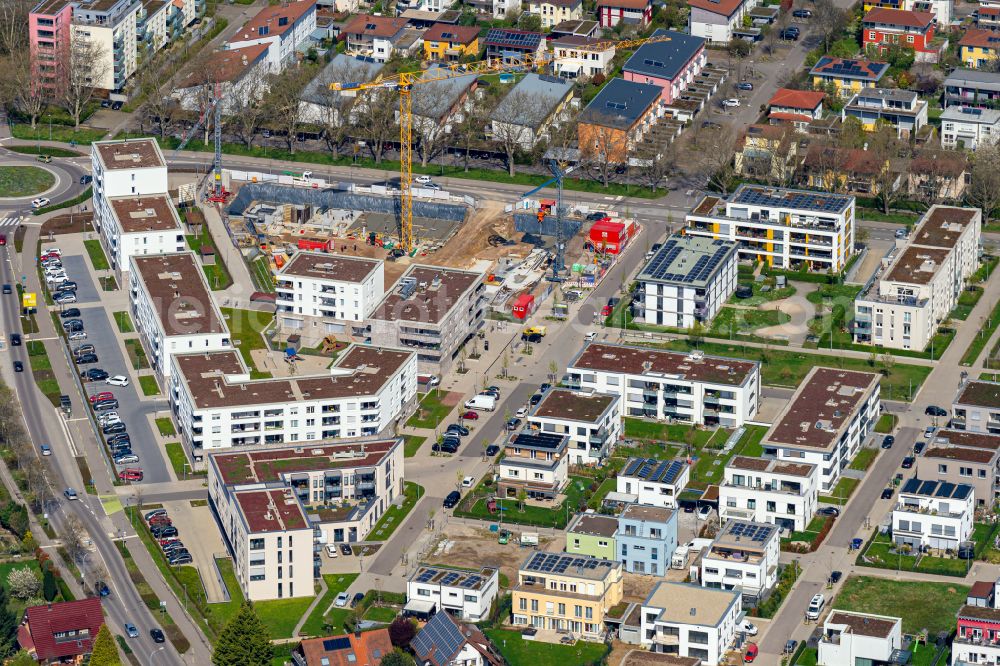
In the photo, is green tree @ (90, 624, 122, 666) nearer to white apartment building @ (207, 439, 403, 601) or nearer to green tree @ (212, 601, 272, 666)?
green tree @ (212, 601, 272, 666)

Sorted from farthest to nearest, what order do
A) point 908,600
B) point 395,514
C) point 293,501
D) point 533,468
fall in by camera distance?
point 533,468 < point 395,514 < point 293,501 < point 908,600

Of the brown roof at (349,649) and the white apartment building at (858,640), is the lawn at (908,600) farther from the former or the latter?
the brown roof at (349,649)

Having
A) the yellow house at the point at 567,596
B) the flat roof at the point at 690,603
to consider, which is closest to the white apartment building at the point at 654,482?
the yellow house at the point at 567,596

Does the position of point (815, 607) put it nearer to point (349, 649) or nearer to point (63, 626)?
point (349, 649)

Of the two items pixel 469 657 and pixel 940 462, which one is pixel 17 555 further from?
pixel 940 462

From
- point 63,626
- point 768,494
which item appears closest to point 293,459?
point 63,626

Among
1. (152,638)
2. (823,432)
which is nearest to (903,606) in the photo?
Answer: (823,432)
